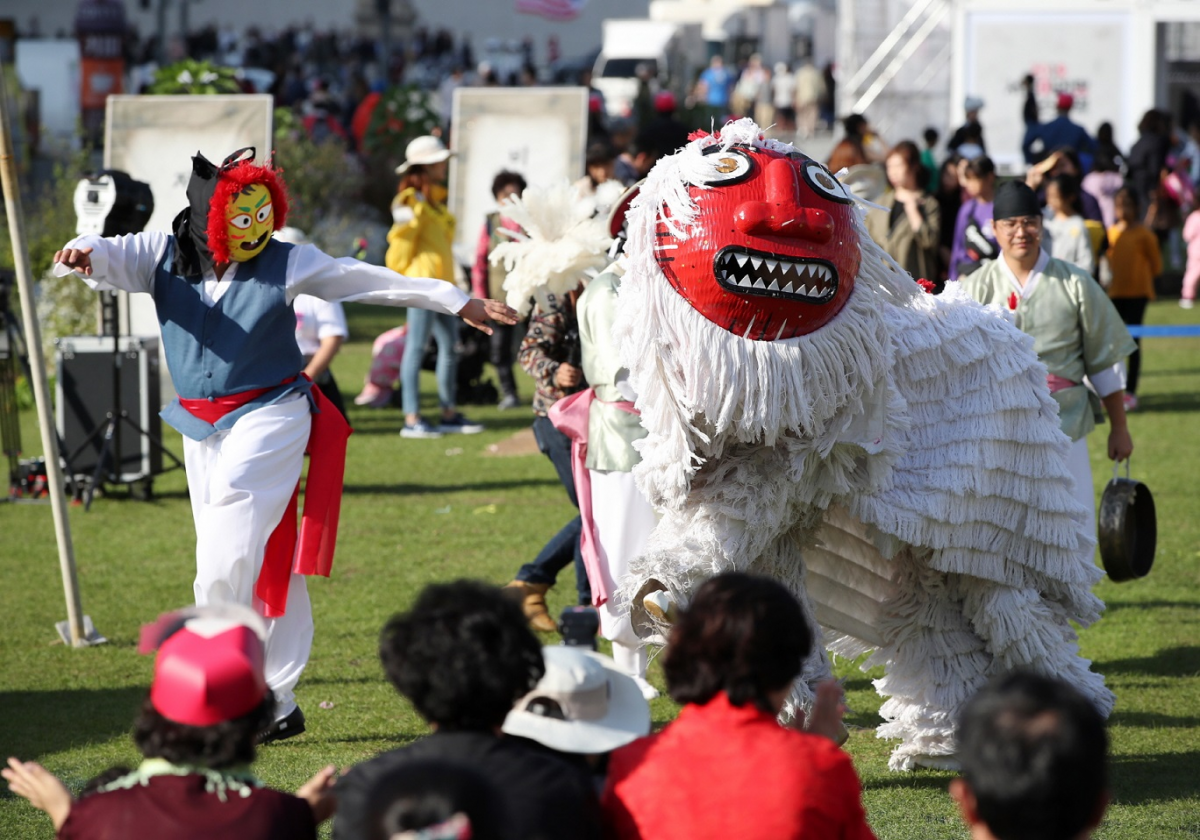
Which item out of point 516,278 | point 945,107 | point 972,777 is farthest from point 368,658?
point 945,107

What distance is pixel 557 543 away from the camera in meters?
6.29

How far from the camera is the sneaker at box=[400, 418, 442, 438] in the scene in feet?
36.0

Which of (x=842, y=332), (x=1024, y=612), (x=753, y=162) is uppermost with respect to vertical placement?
(x=753, y=162)

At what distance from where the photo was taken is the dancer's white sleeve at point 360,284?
15.6 feet

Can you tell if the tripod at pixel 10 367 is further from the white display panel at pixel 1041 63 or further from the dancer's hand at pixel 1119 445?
the white display panel at pixel 1041 63

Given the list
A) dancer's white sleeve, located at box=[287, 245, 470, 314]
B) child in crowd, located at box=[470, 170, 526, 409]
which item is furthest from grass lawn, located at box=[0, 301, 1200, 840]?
dancer's white sleeve, located at box=[287, 245, 470, 314]

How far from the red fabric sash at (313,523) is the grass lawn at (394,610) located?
1.73 ft

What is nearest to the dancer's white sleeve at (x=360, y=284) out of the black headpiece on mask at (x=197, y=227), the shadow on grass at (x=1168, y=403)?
the black headpiece on mask at (x=197, y=227)

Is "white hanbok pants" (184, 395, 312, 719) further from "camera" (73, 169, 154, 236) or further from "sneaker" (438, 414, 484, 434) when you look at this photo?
"sneaker" (438, 414, 484, 434)

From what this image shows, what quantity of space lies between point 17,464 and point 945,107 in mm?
13844

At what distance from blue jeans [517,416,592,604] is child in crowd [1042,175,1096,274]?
4.19 m

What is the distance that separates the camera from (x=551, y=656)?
269 centimetres

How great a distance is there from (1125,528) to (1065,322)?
761mm

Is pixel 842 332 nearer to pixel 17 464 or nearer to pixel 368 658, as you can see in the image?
pixel 368 658
